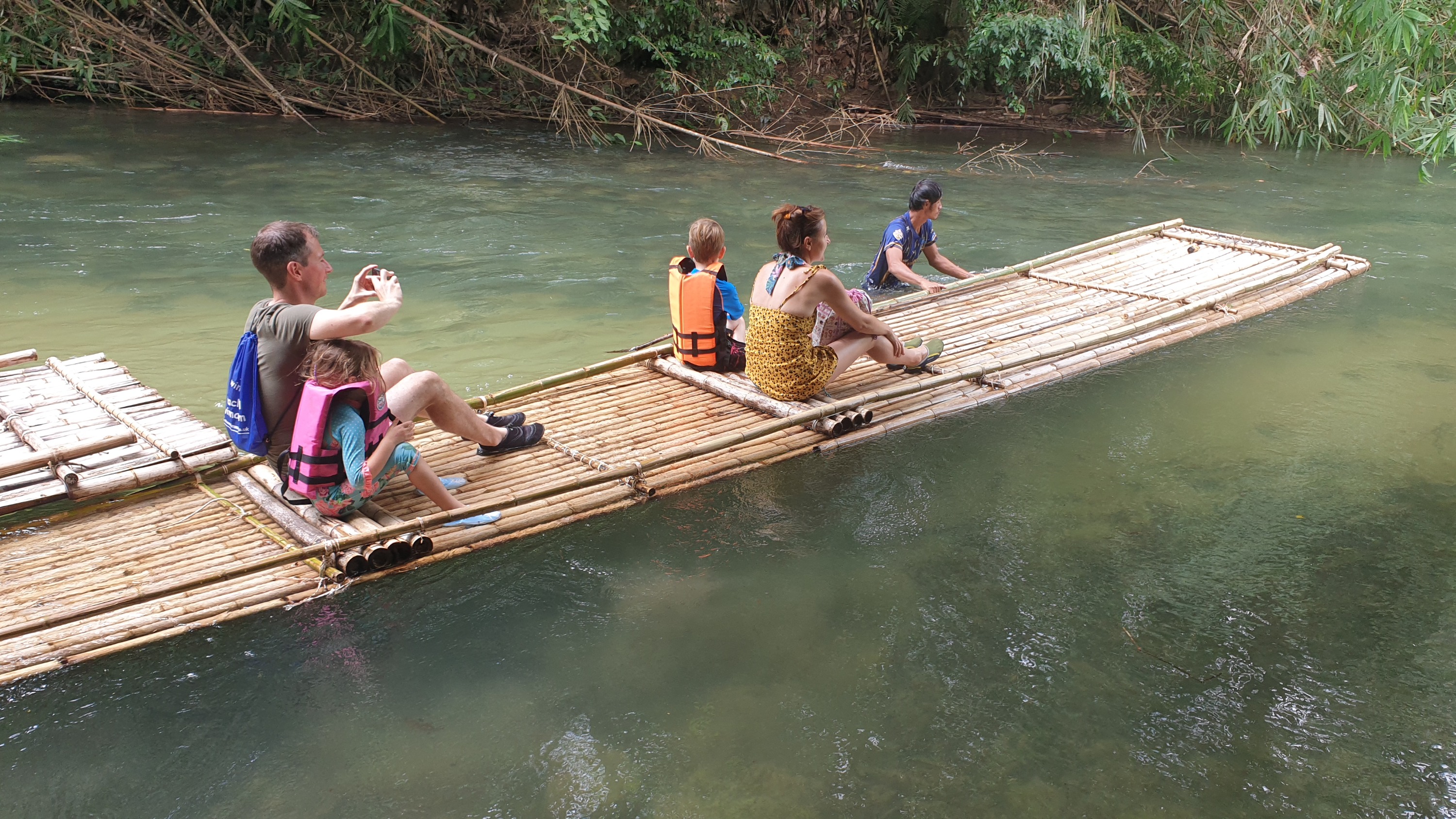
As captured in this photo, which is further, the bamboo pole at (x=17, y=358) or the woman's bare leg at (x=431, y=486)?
the bamboo pole at (x=17, y=358)

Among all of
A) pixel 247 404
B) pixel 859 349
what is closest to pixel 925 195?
pixel 859 349

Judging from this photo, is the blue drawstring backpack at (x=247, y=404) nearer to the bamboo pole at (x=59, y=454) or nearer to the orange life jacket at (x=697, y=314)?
the bamboo pole at (x=59, y=454)

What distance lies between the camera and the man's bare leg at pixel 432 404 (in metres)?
3.42

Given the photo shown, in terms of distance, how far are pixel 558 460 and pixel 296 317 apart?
3.59ft

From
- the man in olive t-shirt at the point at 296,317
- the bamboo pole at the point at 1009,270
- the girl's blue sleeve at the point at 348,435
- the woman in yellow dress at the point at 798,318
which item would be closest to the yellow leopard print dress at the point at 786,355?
the woman in yellow dress at the point at 798,318

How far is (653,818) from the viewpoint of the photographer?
8.00 ft

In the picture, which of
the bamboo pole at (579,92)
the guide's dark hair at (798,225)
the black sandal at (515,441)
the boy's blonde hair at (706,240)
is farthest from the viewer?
the bamboo pole at (579,92)

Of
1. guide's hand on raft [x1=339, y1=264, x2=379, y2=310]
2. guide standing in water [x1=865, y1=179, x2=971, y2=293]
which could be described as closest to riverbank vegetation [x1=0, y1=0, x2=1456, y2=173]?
guide standing in water [x1=865, y1=179, x2=971, y2=293]

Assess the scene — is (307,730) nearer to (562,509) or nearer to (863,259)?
(562,509)

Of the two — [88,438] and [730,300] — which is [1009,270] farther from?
[88,438]

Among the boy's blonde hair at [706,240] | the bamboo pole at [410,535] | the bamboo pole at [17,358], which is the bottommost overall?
the bamboo pole at [410,535]

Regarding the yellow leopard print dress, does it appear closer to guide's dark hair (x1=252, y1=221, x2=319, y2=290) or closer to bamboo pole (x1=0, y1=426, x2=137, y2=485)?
guide's dark hair (x1=252, y1=221, x2=319, y2=290)

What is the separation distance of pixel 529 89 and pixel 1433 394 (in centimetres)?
952

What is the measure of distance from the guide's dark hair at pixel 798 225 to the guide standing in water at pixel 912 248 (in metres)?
1.57
